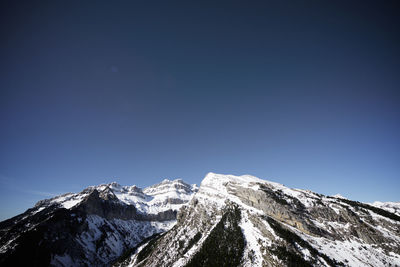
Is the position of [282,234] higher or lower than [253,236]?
higher

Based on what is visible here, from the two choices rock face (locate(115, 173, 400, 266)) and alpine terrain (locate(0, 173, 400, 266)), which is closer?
rock face (locate(115, 173, 400, 266))

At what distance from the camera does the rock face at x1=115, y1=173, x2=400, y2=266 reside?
230 feet

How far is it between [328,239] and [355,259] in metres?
13.1

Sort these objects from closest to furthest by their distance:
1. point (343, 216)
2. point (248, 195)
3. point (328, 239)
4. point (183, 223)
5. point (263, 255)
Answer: point (263, 255)
point (328, 239)
point (343, 216)
point (248, 195)
point (183, 223)

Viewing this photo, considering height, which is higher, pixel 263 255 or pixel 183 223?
pixel 183 223

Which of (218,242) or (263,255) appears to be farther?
(218,242)

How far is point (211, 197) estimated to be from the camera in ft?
485

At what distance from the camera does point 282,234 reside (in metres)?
79.2

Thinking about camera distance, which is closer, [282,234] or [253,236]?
[282,234]

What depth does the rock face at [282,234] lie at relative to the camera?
7025 centimetres

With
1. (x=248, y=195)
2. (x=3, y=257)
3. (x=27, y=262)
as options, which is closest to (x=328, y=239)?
(x=248, y=195)

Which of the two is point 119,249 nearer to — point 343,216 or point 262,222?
point 262,222

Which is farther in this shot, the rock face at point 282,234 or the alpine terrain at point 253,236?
the alpine terrain at point 253,236

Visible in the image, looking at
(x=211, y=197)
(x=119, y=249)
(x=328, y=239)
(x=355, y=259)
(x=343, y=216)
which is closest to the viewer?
(x=355, y=259)
